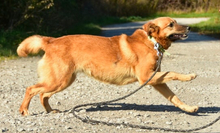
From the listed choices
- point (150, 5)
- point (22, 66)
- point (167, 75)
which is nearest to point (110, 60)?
point (167, 75)

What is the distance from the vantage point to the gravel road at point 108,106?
688 centimetres

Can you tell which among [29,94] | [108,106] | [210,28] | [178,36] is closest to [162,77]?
[178,36]

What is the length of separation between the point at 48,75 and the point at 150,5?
3265cm

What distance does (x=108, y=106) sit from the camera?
8.41m

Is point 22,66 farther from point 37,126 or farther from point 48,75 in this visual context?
point 37,126

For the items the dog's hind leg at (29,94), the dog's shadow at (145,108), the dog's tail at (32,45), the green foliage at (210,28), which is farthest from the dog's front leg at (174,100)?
the green foliage at (210,28)

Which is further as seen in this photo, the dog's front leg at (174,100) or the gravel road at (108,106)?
the dog's front leg at (174,100)

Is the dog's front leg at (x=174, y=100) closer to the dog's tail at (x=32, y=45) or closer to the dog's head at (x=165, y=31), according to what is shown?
the dog's head at (x=165, y=31)

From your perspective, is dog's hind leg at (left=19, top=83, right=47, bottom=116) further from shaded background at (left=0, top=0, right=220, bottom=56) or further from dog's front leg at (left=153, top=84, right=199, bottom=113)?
shaded background at (left=0, top=0, right=220, bottom=56)

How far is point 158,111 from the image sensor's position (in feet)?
26.1

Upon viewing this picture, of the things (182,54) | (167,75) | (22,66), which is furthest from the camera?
(182,54)

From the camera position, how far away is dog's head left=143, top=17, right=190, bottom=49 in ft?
25.4

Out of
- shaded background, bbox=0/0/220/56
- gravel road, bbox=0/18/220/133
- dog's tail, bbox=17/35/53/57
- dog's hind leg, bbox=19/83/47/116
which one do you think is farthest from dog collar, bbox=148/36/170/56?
shaded background, bbox=0/0/220/56

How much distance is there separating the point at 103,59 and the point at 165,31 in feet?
3.56
